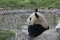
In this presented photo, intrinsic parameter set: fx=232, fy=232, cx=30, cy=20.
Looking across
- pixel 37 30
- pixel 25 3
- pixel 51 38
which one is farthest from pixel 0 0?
pixel 51 38

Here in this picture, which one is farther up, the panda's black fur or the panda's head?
the panda's head

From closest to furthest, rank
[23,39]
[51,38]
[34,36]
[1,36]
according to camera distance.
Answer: [1,36], [51,38], [23,39], [34,36]

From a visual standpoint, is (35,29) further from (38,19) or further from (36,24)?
(38,19)

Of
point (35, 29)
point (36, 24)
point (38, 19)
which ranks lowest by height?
point (35, 29)

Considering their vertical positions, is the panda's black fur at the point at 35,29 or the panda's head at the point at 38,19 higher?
the panda's head at the point at 38,19

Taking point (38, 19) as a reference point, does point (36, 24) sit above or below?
below

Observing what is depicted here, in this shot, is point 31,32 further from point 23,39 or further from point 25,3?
point 25,3

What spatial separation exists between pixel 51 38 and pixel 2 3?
7.14 m

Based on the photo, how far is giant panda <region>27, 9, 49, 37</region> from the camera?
5199mm

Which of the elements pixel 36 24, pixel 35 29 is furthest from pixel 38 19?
pixel 35 29

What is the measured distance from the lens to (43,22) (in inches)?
206

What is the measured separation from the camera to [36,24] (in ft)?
17.2

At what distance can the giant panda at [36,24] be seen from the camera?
520 centimetres

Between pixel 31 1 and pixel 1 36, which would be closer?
pixel 1 36
